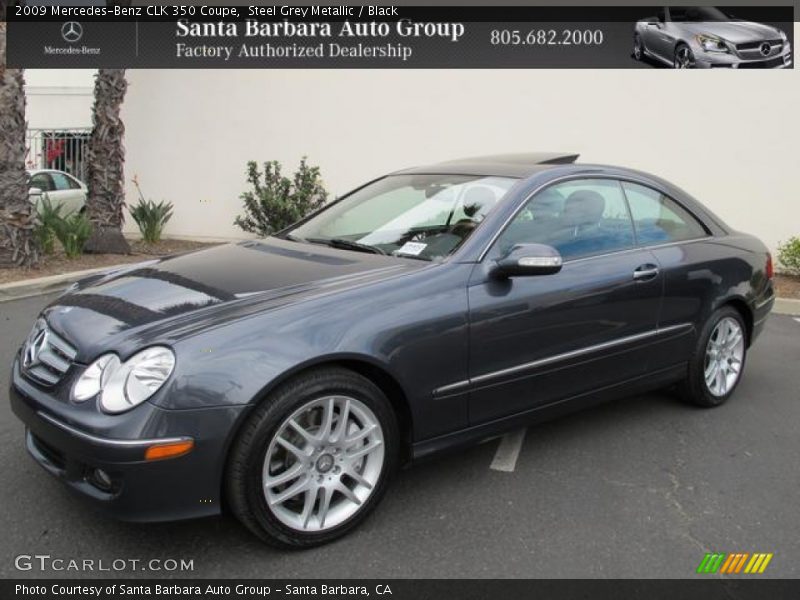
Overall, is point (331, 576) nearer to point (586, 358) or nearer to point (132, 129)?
point (586, 358)

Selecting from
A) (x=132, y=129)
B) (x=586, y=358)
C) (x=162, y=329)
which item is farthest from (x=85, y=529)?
(x=132, y=129)

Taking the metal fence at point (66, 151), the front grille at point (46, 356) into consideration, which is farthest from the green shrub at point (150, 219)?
the front grille at point (46, 356)

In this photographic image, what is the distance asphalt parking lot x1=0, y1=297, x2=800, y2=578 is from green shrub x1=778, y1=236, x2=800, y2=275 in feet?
16.7

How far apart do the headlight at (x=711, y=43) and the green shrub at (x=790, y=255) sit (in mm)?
2458

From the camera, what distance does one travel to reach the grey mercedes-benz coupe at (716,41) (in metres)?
8.78

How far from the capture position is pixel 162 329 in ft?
8.92

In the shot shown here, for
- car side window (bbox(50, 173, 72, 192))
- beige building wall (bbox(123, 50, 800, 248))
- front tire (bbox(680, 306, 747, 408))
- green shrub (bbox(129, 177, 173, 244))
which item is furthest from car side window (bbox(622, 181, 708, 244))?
car side window (bbox(50, 173, 72, 192))

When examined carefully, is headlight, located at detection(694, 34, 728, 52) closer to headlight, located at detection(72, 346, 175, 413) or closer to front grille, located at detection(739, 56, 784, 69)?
front grille, located at detection(739, 56, 784, 69)

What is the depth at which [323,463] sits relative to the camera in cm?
286

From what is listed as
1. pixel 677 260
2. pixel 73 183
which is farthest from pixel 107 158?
pixel 677 260

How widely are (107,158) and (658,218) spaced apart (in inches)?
324

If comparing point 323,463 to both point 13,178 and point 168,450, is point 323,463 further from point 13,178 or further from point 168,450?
point 13,178

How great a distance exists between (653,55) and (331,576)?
8.46 meters

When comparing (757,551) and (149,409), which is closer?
(149,409)
